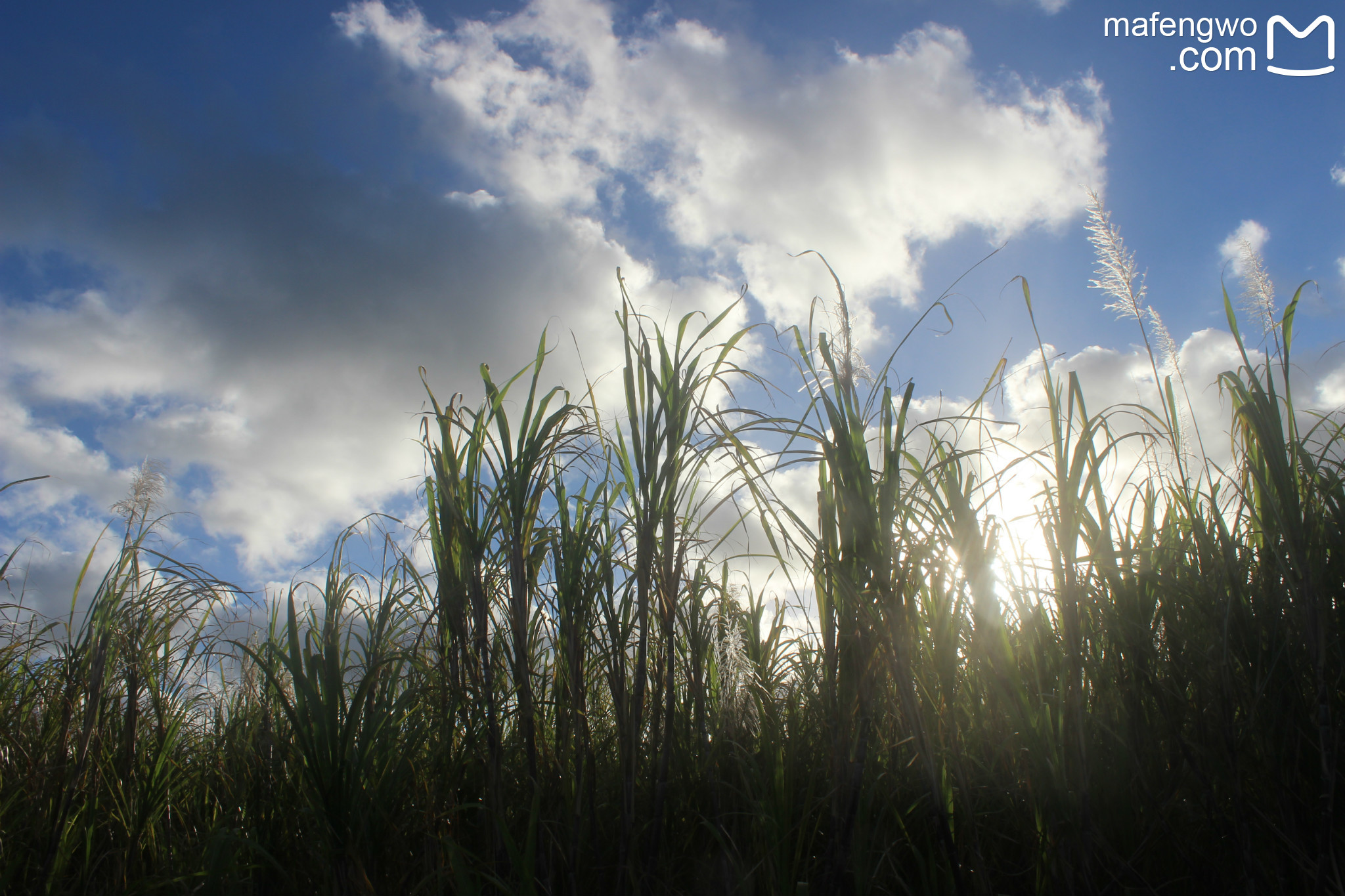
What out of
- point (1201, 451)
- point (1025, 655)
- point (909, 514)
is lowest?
point (1025, 655)

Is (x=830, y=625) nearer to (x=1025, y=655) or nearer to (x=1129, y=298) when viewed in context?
(x=1025, y=655)

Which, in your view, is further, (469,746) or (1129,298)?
(1129,298)

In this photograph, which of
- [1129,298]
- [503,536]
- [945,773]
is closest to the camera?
[945,773]

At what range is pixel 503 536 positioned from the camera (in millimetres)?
1827

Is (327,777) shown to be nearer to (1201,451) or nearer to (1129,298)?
(1201,451)

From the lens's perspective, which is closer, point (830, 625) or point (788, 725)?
point (830, 625)

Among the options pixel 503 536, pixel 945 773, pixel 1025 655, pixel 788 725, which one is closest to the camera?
pixel 945 773

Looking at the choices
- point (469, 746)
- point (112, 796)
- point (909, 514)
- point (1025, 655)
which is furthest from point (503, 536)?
point (112, 796)

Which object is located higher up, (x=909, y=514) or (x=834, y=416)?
(x=834, y=416)

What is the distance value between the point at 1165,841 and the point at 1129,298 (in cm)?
190

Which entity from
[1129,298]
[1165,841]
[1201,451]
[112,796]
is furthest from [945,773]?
[112,796]

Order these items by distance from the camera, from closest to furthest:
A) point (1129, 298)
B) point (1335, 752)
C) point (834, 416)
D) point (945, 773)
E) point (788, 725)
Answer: point (1335, 752), point (834, 416), point (945, 773), point (788, 725), point (1129, 298)

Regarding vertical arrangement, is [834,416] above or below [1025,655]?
above

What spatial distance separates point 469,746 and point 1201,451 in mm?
2277
